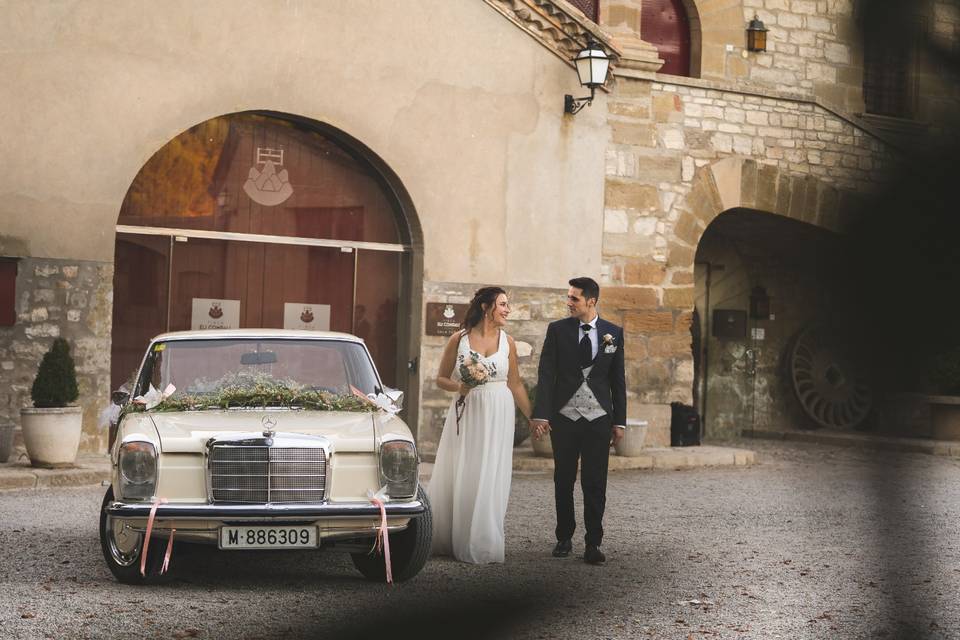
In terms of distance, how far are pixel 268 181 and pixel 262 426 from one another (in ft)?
23.8

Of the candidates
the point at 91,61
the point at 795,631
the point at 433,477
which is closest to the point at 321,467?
the point at 433,477

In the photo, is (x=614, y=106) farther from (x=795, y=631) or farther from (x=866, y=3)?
(x=866, y=3)

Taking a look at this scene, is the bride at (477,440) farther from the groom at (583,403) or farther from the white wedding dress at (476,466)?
the groom at (583,403)

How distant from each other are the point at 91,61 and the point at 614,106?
5.98 metres

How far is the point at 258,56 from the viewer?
43.4 feet

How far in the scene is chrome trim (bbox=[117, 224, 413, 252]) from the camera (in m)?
12.9

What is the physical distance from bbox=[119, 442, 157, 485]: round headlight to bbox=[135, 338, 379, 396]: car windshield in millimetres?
1061

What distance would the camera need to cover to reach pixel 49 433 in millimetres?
11141

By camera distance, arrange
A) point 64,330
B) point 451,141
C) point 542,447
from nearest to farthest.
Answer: point 64,330
point 542,447
point 451,141

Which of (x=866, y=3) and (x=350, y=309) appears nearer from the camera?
(x=866, y=3)

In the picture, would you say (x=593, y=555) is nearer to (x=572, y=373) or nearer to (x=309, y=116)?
(x=572, y=373)

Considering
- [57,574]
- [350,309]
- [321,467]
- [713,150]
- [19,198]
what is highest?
[713,150]

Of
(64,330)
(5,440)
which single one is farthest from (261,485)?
(64,330)

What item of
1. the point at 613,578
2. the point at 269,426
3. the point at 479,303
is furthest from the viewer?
the point at 479,303
